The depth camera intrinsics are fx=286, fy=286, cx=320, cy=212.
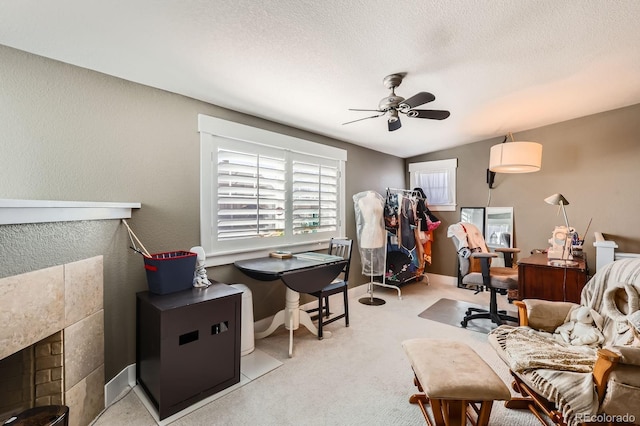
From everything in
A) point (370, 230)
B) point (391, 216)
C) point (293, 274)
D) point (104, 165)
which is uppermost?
point (104, 165)

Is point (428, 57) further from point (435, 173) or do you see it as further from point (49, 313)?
point (435, 173)

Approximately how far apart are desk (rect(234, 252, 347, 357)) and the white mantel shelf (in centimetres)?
105

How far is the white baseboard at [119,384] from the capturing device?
6.01ft

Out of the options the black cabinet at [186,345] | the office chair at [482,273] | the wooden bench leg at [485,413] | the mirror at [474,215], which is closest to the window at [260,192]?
the black cabinet at [186,345]

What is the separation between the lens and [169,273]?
6.46 feet

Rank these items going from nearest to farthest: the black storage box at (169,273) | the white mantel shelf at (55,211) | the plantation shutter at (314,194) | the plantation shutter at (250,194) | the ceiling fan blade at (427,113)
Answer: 1. the white mantel shelf at (55,211)
2. the black storage box at (169,273)
3. the ceiling fan blade at (427,113)
4. the plantation shutter at (250,194)
5. the plantation shutter at (314,194)

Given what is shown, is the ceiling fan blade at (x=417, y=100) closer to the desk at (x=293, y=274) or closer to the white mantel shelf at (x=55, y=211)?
the desk at (x=293, y=274)

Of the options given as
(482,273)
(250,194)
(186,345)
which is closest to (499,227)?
(482,273)

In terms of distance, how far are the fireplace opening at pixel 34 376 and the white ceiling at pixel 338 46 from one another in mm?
1605

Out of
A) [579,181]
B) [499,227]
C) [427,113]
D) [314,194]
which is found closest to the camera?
[427,113]

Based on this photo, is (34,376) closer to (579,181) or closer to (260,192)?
(260,192)

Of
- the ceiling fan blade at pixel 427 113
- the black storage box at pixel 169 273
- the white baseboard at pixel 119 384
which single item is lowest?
the white baseboard at pixel 119 384

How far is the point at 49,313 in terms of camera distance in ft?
4.53

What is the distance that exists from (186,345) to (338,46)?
2139 millimetres
